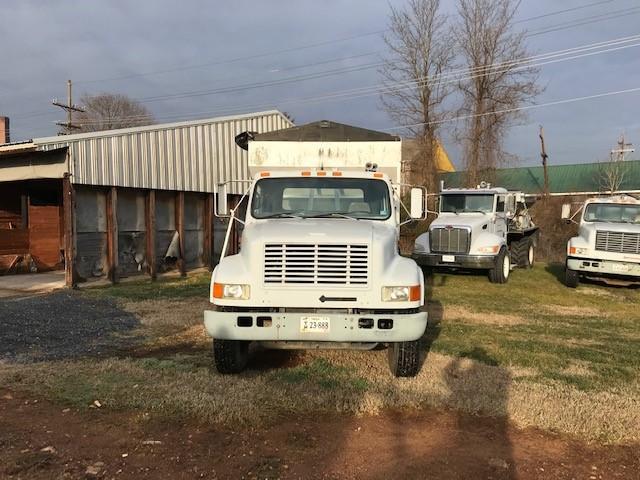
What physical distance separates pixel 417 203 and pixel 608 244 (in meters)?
8.46

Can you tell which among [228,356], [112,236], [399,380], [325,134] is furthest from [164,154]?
[399,380]

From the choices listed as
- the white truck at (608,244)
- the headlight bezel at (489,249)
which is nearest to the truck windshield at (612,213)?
the white truck at (608,244)

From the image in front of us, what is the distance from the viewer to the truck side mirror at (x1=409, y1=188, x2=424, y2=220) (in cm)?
681

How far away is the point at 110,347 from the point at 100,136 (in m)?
7.63

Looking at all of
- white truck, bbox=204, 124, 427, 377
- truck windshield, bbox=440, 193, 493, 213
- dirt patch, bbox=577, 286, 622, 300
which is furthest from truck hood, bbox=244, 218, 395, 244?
truck windshield, bbox=440, 193, 493, 213

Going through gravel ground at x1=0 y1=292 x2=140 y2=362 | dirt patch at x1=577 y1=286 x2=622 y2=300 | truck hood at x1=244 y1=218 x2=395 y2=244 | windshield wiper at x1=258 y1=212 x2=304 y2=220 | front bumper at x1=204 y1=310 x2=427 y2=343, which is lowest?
dirt patch at x1=577 y1=286 x2=622 y2=300

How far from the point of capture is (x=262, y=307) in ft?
16.7

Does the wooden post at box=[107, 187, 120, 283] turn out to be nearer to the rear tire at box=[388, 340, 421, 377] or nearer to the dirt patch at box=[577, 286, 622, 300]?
the rear tire at box=[388, 340, 421, 377]

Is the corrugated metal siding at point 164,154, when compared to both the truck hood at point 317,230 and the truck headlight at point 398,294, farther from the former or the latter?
the truck headlight at point 398,294

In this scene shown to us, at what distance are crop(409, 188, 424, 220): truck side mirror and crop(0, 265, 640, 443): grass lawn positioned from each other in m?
1.71

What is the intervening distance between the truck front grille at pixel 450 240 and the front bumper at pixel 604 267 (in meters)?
2.61

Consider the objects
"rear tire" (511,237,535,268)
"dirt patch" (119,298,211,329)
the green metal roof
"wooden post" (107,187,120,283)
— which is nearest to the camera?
"dirt patch" (119,298,211,329)

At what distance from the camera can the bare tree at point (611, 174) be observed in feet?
107

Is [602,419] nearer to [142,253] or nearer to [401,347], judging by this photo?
[401,347]
